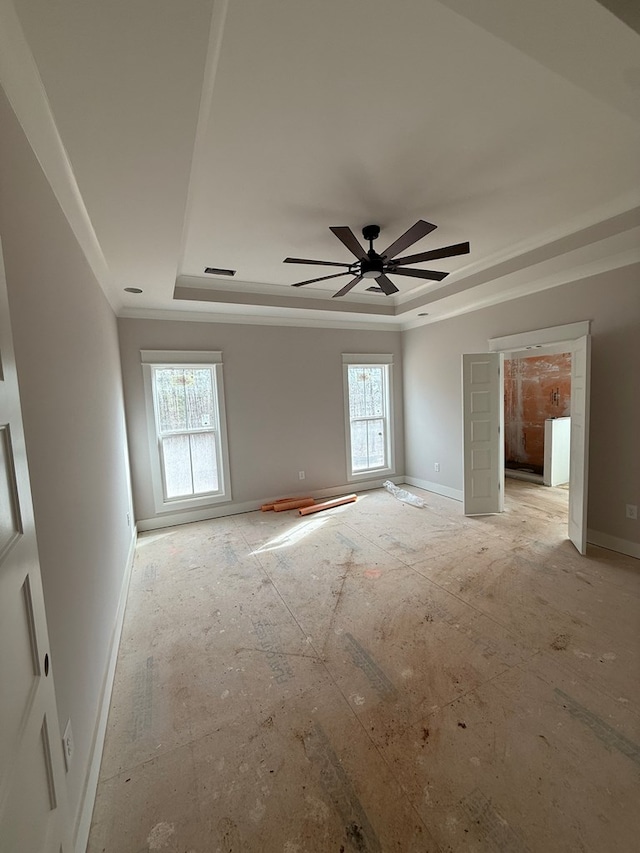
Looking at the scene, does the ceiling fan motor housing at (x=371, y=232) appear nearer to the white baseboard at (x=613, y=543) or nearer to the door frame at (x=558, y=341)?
the door frame at (x=558, y=341)

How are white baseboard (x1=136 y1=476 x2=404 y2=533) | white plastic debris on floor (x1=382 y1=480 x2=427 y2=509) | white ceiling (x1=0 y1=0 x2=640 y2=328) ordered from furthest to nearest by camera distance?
Result: white plastic debris on floor (x1=382 y1=480 x2=427 y2=509), white baseboard (x1=136 y1=476 x2=404 y2=533), white ceiling (x1=0 y1=0 x2=640 y2=328)

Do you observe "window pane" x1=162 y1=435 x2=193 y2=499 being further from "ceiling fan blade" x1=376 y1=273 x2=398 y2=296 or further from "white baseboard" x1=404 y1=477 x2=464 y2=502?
"white baseboard" x1=404 y1=477 x2=464 y2=502

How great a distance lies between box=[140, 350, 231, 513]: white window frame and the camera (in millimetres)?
3971

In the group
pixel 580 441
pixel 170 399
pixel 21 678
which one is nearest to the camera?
pixel 21 678

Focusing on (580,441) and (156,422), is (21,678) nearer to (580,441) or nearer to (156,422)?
(156,422)

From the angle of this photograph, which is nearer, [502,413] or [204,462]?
[502,413]

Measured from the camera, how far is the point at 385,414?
5.59 metres

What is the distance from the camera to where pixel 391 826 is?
1216 mm

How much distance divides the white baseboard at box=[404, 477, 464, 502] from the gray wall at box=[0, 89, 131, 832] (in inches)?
164

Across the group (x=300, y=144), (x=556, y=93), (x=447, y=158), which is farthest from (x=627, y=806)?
Result: (x=300, y=144)

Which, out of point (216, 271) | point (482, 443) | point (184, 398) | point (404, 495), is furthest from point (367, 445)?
point (216, 271)

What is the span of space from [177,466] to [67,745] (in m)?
3.24

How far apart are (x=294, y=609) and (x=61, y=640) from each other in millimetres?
1535

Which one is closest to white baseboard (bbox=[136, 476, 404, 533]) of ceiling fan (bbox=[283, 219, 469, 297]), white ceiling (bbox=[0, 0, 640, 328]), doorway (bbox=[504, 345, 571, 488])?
white ceiling (bbox=[0, 0, 640, 328])
